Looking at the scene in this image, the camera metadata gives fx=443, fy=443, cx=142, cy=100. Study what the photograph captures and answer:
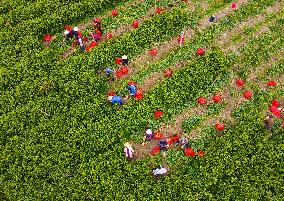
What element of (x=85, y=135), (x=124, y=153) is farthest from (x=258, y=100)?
(x=85, y=135)

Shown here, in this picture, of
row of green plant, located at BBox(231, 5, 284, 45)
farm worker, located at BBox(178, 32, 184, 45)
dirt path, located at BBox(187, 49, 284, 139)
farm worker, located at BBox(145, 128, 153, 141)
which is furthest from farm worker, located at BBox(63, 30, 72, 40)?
row of green plant, located at BBox(231, 5, 284, 45)

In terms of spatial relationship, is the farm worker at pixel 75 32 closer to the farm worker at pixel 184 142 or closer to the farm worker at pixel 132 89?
the farm worker at pixel 132 89

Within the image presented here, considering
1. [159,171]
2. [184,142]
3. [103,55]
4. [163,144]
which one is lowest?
[159,171]

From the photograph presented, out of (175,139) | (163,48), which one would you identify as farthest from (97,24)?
(175,139)

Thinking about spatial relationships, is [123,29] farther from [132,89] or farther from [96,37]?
[132,89]

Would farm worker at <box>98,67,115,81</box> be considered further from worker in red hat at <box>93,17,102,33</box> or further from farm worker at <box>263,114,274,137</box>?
farm worker at <box>263,114,274,137</box>

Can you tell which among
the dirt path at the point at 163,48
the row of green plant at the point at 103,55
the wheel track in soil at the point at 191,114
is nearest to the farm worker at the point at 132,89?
the dirt path at the point at 163,48
